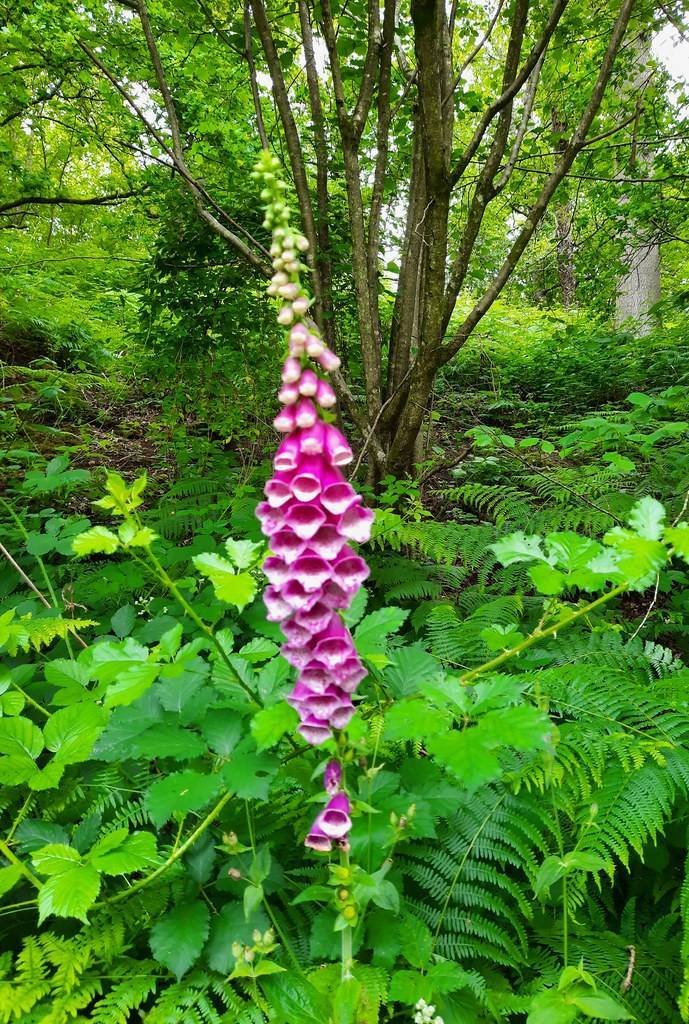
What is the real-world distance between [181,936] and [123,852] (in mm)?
269

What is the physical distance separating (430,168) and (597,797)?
3372mm

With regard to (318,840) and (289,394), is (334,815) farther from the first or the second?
(289,394)

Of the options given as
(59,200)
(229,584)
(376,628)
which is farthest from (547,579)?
(59,200)

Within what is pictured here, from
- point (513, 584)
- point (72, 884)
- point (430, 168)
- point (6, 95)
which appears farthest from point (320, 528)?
point (6, 95)

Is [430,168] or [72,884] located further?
[430,168]

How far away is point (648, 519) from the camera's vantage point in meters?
1.33

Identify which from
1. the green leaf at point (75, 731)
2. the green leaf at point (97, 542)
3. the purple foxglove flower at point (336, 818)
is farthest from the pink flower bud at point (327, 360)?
the green leaf at point (75, 731)

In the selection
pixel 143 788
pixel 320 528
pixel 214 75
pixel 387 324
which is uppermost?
pixel 214 75

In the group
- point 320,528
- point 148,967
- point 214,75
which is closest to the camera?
point 320,528

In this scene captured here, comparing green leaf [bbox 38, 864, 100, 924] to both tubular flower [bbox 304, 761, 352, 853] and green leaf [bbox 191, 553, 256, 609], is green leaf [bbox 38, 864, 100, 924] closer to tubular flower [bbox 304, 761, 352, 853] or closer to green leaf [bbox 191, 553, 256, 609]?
tubular flower [bbox 304, 761, 352, 853]

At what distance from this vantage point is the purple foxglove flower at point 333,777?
1.11 meters

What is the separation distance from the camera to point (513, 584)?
3.30m

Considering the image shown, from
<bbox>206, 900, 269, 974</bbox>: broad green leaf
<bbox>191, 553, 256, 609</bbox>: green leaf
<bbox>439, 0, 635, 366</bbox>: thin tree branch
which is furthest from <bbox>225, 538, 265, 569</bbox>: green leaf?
<bbox>439, 0, 635, 366</bbox>: thin tree branch

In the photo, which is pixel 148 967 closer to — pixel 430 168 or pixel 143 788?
pixel 143 788
